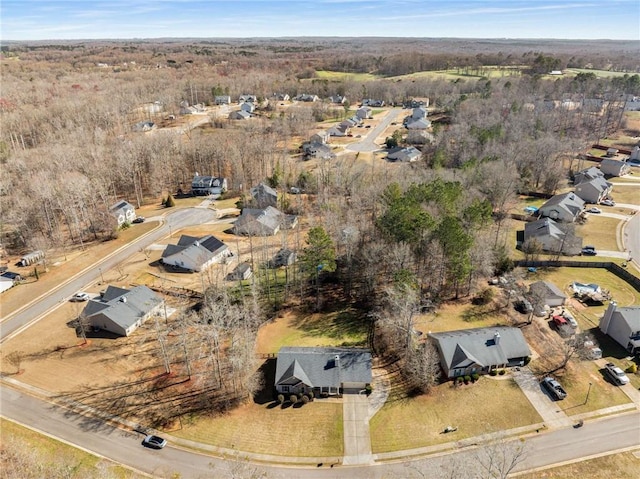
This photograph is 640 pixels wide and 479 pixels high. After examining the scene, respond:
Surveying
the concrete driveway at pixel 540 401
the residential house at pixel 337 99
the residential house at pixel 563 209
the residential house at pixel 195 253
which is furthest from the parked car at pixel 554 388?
the residential house at pixel 337 99

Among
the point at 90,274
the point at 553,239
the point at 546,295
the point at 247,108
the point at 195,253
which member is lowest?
the point at 90,274

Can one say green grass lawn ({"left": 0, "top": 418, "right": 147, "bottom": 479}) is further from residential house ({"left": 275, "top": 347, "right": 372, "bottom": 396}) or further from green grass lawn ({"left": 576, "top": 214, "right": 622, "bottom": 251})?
green grass lawn ({"left": 576, "top": 214, "right": 622, "bottom": 251})

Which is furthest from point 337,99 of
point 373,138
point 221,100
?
point 373,138

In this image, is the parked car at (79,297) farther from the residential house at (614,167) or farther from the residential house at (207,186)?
the residential house at (614,167)

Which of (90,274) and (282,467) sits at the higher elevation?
(90,274)

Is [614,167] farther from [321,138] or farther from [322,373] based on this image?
[322,373]
